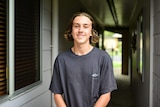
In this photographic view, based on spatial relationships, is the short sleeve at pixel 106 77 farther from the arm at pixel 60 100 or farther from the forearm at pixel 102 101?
the arm at pixel 60 100

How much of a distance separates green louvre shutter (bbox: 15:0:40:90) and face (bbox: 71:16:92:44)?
0.58 meters

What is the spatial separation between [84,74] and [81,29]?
30 cm

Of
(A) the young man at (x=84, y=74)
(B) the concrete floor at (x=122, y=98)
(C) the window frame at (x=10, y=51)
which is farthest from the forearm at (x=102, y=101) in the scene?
(B) the concrete floor at (x=122, y=98)

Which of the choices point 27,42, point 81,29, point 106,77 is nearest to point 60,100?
point 106,77

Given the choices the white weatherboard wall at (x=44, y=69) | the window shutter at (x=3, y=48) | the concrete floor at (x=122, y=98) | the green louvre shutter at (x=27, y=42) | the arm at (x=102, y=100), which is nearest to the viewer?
the arm at (x=102, y=100)

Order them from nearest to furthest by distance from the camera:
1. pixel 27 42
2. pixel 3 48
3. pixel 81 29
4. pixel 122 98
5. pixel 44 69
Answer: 1. pixel 81 29
2. pixel 3 48
3. pixel 27 42
4. pixel 44 69
5. pixel 122 98

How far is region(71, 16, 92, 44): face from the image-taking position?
152cm

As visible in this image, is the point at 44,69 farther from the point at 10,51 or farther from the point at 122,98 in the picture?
the point at 122,98

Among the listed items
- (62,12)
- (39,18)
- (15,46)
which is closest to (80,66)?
(15,46)

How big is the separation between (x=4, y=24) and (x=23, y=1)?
44 centimetres

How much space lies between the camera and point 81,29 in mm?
1517

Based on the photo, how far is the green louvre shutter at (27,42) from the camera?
6.20ft

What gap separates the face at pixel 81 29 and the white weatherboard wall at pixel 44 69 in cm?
80

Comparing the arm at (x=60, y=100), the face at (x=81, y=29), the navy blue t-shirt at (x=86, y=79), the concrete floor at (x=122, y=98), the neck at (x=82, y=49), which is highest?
the face at (x=81, y=29)
